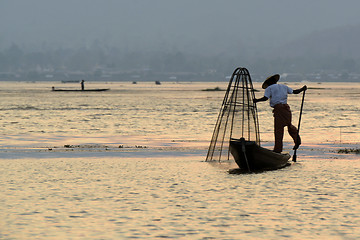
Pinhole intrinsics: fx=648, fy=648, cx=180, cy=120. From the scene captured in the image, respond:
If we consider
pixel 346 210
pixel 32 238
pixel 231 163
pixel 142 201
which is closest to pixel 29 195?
pixel 142 201

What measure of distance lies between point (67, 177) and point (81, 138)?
1243 cm

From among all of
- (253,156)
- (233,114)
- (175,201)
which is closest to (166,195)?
(175,201)

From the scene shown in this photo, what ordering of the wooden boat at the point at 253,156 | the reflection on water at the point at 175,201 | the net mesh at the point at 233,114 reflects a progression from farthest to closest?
the net mesh at the point at 233,114 < the wooden boat at the point at 253,156 < the reflection on water at the point at 175,201

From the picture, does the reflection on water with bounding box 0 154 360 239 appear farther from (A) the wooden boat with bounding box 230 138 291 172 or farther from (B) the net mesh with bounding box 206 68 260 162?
(B) the net mesh with bounding box 206 68 260 162

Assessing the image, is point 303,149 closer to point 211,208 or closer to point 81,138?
point 81,138

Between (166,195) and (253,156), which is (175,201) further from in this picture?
(253,156)

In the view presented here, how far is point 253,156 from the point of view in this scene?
15648 mm

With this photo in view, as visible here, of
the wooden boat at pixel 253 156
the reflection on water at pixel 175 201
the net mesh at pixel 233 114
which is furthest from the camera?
the net mesh at pixel 233 114

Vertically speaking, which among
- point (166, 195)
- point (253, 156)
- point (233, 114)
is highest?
point (233, 114)

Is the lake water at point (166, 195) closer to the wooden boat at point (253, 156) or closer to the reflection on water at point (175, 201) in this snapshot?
the reflection on water at point (175, 201)

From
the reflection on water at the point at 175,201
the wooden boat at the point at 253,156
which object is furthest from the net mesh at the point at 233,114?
the reflection on water at the point at 175,201

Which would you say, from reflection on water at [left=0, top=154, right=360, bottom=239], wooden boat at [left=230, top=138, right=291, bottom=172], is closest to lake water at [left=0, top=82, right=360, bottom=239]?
reflection on water at [left=0, top=154, right=360, bottom=239]

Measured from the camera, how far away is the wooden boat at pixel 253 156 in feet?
50.2

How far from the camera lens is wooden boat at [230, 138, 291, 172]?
50.2ft
